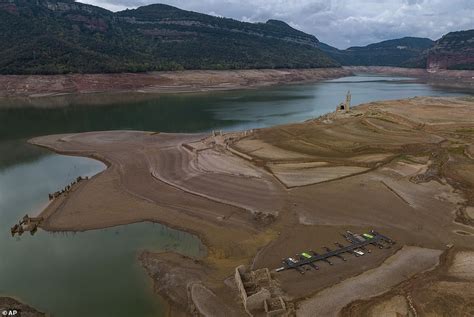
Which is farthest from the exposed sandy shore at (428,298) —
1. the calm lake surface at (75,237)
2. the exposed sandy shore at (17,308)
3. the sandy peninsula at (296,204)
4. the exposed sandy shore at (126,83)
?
the exposed sandy shore at (126,83)

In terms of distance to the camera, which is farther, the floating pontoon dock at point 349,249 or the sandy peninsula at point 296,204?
the floating pontoon dock at point 349,249

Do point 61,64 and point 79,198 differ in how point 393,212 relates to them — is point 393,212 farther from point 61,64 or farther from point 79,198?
point 61,64

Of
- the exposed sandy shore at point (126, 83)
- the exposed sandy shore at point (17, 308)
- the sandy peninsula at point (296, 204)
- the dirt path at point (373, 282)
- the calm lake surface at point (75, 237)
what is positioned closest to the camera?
the dirt path at point (373, 282)

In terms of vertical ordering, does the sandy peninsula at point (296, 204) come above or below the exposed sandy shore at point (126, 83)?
below

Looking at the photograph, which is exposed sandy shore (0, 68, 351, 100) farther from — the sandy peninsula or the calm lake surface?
the sandy peninsula

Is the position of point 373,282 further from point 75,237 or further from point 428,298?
point 75,237

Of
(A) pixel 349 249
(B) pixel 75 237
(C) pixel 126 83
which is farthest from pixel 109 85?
(A) pixel 349 249

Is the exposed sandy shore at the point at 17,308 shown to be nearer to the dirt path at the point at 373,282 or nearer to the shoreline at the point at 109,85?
the dirt path at the point at 373,282
